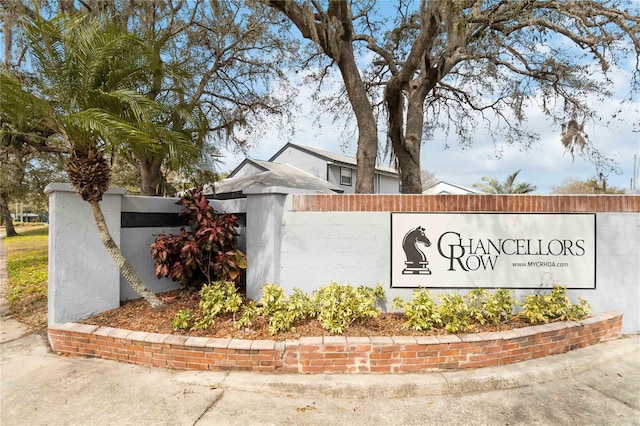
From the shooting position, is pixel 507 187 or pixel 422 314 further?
pixel 507 187

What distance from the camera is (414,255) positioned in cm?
436

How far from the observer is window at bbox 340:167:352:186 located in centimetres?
1942

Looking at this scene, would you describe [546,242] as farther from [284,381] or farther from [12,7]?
[12,7]

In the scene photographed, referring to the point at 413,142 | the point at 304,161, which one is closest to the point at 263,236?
the point at 413,142

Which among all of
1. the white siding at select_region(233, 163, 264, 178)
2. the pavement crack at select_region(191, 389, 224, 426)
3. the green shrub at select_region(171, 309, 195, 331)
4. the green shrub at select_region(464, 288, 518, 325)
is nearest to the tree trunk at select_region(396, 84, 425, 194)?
the green shrub at select_region(464, 288, 518, 325)

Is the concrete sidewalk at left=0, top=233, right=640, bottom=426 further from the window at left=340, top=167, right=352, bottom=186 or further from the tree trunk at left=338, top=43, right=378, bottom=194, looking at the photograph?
the window at left=340, top=167, right=352, bottom=186

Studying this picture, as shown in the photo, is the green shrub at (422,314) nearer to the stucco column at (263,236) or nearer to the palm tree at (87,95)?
the stucco column at (263,236)

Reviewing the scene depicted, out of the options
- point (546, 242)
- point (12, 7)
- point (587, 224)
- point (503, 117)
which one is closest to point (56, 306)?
point (546, 242)

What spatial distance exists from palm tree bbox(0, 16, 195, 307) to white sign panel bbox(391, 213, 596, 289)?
129 inches

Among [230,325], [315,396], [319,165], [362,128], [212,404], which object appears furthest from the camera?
[319,165]

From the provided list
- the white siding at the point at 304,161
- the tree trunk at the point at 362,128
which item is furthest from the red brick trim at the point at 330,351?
the white siding at the point at 304,161

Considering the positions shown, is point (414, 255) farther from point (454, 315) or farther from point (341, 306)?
point (341, 306)

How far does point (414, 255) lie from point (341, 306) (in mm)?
1237

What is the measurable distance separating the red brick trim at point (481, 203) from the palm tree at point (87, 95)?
2.19 meters
